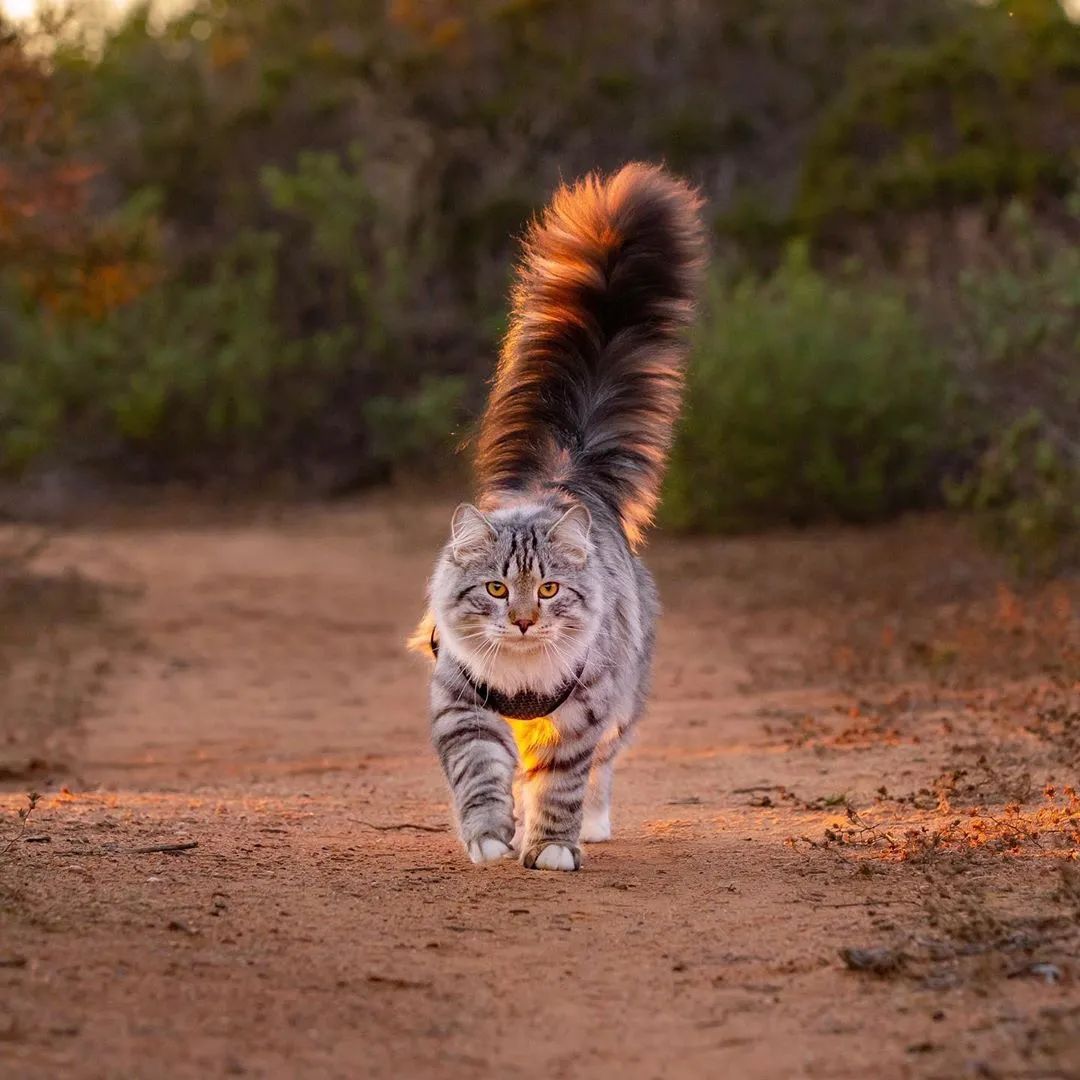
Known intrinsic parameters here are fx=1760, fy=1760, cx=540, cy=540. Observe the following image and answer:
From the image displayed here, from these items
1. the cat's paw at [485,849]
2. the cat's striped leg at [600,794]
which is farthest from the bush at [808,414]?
the cat's paw at [485,849]

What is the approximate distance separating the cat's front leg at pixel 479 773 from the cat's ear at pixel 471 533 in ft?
1.83

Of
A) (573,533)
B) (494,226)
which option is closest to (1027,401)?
(573,533)

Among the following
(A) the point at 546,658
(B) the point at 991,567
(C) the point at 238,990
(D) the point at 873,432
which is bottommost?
(C) the point at 238,990

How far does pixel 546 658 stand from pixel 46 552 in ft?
47.5

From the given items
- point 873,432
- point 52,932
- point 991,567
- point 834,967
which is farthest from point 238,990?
point 873,432

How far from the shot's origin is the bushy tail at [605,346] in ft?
24.7

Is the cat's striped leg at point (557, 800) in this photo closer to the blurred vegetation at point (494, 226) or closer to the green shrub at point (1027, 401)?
the green shrub at point (1027, 401)

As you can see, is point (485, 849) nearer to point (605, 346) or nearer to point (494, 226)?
point (605, 346)

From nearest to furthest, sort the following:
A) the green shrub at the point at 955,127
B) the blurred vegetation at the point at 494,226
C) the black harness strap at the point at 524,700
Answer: the black harness strap at the point at 524,700
the blurred vegetation at the point at 494,226
the green shrub at the point at 955,127

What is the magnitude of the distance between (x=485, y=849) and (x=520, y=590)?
0.93m

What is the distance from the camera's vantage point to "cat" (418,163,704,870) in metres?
6.33

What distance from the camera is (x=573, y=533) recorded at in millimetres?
6414

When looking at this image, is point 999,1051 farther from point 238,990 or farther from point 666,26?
point 666,26

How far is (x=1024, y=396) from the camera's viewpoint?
14773 millimetres
